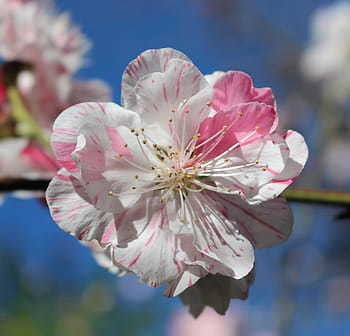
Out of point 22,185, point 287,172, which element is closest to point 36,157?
point 22,185

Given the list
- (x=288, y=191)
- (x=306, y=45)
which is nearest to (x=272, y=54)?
(x=306, y=45)

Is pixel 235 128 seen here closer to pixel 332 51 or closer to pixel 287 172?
pixel 287 172

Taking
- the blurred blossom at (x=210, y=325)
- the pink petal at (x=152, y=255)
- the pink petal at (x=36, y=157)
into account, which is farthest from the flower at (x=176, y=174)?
the blurred blossom at (x=210, y=325)

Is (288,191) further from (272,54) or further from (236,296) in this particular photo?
(272,54)

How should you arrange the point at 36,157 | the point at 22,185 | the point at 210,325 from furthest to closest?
the point at 210,325 < the point at 36,157 < the point at 22,185

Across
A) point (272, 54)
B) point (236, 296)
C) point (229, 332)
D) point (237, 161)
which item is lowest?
point (229, 332)

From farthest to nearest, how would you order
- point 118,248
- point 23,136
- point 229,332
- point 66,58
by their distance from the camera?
point 229,332 → point 66,58 → point 23,136 → point 118,248

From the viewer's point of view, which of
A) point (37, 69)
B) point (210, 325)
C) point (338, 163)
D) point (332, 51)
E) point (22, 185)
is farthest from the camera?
point (210, 325)

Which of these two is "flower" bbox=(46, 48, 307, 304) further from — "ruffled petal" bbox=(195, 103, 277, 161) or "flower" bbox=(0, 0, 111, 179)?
"flower" bbox=(0, 0, 111, 179)
